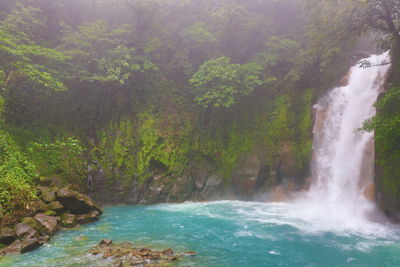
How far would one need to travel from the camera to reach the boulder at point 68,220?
10750 millimetres

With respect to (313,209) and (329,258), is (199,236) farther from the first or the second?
(313,209)

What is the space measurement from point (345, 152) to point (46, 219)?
14.1m

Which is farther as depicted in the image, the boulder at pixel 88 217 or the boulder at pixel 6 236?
the boulder at pixel 88 217

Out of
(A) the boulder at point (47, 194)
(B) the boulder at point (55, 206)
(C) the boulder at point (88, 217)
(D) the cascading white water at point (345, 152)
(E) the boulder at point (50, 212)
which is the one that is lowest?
(C) the boulder at point (88, 217)

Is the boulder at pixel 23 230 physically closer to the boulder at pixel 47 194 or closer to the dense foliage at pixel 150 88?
the boulder at pixel 47 194

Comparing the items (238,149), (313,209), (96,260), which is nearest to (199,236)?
(96,260)

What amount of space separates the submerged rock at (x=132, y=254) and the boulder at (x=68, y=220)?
9.52 feet

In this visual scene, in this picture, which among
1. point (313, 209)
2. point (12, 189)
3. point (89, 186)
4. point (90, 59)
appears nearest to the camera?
point (12, 189)

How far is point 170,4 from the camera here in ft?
75.9

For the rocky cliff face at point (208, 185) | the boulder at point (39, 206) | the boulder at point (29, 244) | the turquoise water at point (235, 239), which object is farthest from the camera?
the rocky cliff face at point (208, 185)

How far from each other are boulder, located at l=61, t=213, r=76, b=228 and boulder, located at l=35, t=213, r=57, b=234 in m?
0.51

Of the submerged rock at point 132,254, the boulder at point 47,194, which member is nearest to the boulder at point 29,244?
the submerged rock at point 132,254

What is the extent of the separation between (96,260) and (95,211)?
5327mm

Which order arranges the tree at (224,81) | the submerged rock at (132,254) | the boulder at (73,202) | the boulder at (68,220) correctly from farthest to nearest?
the tree at (224,81) → the boulder at (73,202) → the boulder at (68,220) → the submerged rock at (132,254)
